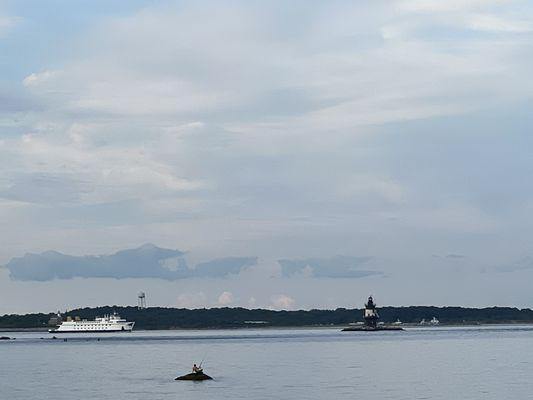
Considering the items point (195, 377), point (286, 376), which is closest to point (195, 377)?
point (195, 377)

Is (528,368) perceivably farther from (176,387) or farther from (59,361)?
(59,361)

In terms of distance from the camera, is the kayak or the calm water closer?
the calm water

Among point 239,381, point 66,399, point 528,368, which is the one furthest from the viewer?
point 528,368

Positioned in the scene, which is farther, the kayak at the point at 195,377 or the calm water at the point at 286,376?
the kayak at the point at 195,377

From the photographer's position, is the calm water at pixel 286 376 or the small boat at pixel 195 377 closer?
the calm water at pixel 286 376

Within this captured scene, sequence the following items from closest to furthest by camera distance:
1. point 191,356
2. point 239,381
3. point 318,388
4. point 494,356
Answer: point 318,388 < point 239,381 < point 494,356 < point 191,356

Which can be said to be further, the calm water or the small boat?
the small boat

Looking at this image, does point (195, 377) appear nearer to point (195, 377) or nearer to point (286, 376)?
point (195, 377)

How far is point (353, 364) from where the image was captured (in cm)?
13900

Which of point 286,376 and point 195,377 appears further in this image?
point 286,376

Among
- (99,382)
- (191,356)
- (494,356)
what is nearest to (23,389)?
(99,382)

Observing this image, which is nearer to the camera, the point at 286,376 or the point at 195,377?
the point at 195,377

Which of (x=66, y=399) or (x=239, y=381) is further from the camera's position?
(x=239, y=381)

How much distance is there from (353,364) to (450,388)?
4153cm
